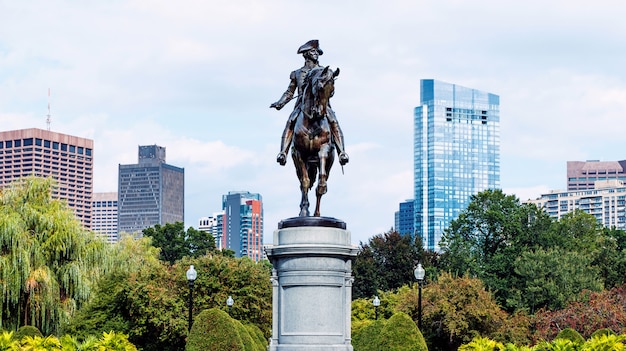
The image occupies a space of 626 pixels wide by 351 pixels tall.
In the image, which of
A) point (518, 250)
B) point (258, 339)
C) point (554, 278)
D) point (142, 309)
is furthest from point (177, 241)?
point (258, 339)

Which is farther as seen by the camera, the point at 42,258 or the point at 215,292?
the point at 215,292

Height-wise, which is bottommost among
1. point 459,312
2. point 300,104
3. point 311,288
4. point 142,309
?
point 459,312

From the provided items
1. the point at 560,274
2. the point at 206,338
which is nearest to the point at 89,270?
the point at 206,338

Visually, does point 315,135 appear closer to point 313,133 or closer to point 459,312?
point 313,133

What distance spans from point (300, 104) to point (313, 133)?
2.24 ft

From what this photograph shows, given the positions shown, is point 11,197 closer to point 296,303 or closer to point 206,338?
point 206,338

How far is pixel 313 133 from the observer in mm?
21062

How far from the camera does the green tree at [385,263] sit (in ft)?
243

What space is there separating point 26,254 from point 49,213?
3.39 m

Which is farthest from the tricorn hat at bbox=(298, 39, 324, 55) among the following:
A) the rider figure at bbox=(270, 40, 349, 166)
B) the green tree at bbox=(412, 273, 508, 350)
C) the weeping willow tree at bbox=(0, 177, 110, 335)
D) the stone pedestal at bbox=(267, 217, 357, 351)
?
the green tree at bbox=(412, 273, 508, 350)

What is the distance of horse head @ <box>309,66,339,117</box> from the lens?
2062cm

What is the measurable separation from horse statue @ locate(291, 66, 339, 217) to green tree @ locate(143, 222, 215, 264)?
76074 mm

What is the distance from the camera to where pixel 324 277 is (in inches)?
800

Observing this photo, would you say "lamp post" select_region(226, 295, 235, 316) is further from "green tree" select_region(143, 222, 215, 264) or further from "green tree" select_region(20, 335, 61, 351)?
"green tree" select_region(143, 222, 215, 264)
